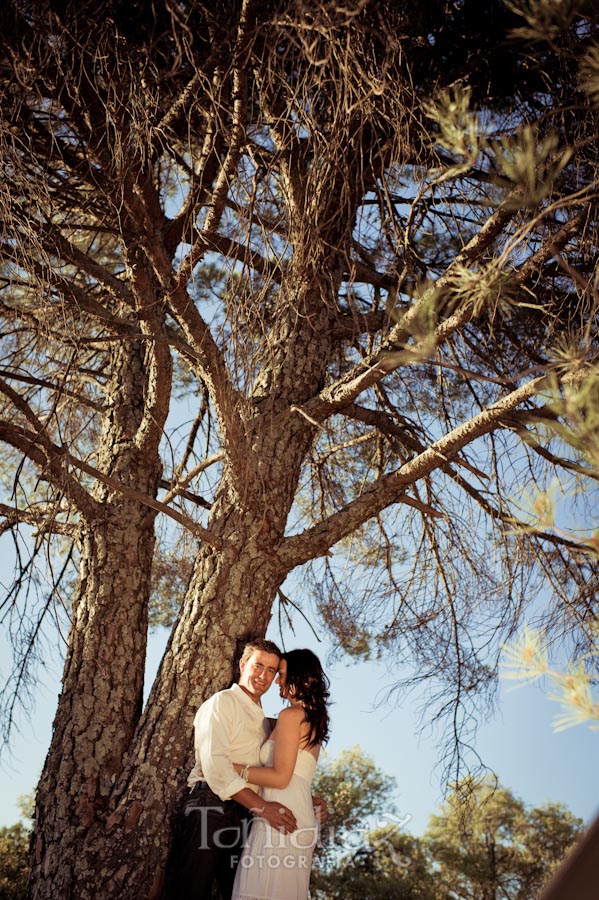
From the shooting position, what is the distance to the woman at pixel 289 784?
2.74 metres

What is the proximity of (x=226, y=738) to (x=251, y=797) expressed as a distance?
0.20 metres

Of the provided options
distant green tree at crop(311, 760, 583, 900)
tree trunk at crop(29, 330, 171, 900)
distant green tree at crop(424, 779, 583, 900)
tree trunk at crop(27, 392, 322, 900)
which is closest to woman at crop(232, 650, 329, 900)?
tree trunk at crop(27, 392, 322, 900)

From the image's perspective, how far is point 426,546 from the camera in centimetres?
442

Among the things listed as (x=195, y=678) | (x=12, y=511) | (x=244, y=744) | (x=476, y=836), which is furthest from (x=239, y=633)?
(x=476, y=836)

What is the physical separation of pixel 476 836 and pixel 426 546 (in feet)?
25.1

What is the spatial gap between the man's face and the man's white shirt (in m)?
0.03

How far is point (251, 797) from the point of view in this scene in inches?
110

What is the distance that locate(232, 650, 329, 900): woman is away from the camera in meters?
2.74

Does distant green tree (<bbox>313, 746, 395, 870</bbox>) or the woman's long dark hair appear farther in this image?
distant green tree (<bbox>313, 746, 395, 870</bbox>)

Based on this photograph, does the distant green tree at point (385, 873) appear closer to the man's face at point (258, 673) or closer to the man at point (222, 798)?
the man at point (222, 798)

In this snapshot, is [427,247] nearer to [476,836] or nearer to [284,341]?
[284,341]

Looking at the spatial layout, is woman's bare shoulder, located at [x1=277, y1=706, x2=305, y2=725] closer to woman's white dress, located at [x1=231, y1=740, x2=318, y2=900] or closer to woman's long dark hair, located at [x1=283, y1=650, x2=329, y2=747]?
woman's long dark hair, located at [x1=283, y1=650, x2=329, y2=747]

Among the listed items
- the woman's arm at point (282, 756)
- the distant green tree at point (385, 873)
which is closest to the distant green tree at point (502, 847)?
the distant green tree at point (385, 873)

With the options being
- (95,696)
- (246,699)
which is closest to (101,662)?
(95,696)
